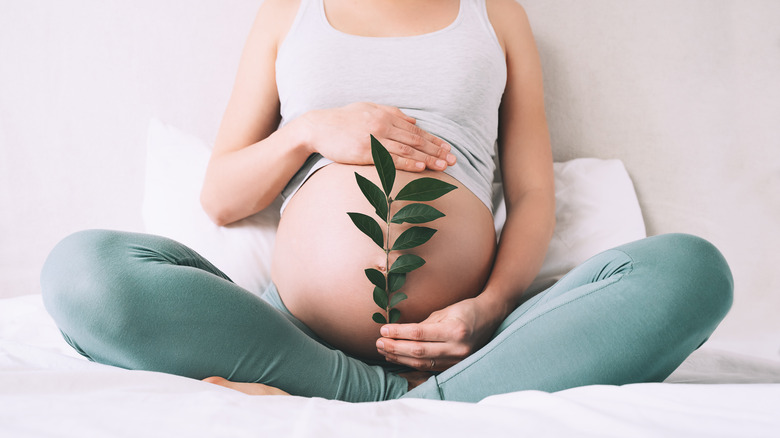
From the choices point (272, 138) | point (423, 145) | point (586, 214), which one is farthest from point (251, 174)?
point (586, 214)

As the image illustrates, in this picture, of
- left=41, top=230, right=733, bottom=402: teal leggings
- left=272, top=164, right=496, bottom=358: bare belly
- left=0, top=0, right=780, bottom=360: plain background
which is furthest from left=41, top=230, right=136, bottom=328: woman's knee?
left=0, top=0, right=780, bottom=360: plain background

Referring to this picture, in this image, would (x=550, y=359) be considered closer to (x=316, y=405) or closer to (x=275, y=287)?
(x=316, y=405)

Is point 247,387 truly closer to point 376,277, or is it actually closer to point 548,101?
point 376,277

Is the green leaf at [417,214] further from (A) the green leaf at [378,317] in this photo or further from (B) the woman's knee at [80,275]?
(B) the woman's knee at [80,275]

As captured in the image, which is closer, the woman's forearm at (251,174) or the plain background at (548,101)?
the woman's forearm at (251,174)

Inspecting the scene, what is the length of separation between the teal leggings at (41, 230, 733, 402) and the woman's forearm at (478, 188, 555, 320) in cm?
15

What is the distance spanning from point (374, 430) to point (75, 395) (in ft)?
0.90

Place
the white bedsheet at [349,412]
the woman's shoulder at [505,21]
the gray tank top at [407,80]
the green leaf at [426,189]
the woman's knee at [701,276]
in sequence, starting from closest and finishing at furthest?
1. the white bedsheet at [349,412]
2. the woman's knee at [701,276]
3. the green leaf at [426,189]
4. the gray tank top at [407,80]
5. the woman's shoulder at [505,21]

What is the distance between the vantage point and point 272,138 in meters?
0.90

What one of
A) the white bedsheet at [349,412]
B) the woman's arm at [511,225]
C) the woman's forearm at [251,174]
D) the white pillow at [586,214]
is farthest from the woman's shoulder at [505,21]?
the white bedsheet at [349,412]

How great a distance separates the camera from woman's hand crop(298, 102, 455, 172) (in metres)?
0.82

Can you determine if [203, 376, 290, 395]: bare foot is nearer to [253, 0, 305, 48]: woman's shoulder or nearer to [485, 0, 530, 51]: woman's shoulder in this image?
[253, 0, 305, 48]: woman's shoulder

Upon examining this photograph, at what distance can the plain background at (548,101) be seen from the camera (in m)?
1.21

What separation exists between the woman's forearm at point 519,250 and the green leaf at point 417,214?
0.54 ft
